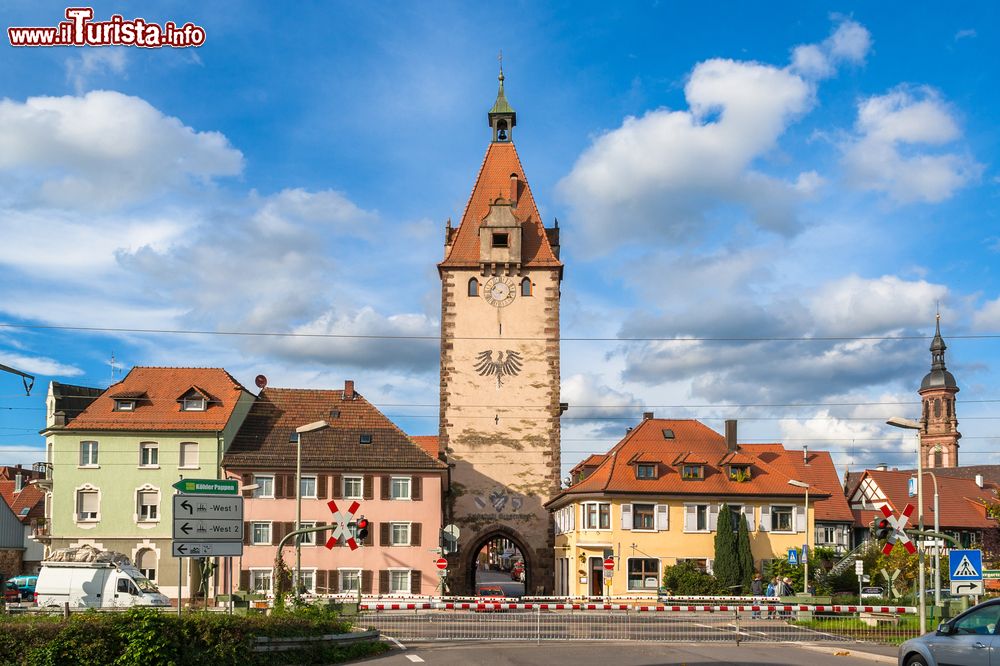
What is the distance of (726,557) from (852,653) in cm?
2977

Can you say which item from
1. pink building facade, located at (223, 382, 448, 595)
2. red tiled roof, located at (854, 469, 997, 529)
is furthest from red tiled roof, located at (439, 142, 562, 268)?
red tiled roof, located at (854, 469, 997, 529)

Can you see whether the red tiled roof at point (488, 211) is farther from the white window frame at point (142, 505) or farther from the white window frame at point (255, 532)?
the white window frame at point (142, 505)

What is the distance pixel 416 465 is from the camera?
5597 centimetres

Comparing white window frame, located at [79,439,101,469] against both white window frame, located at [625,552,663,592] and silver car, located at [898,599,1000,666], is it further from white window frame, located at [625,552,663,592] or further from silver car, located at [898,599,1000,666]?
silver car, located at [898,599,1000,666]

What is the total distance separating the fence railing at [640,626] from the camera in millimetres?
29234

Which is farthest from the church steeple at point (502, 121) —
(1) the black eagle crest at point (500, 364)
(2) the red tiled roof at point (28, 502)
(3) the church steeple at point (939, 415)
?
(3) the church steeple at point (939, 415)

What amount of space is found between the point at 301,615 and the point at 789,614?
53.8ft

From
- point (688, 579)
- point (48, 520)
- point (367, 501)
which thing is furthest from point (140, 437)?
point (688, 579)

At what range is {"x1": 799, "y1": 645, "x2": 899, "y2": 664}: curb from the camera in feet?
80.4

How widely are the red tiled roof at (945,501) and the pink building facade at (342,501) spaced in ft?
129

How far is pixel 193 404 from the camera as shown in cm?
5747

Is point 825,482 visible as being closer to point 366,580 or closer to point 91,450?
point 366,580

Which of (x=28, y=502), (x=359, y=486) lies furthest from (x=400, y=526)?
(x=28, y=502)

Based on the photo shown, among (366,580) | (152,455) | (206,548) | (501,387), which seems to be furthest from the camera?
(501,387)
